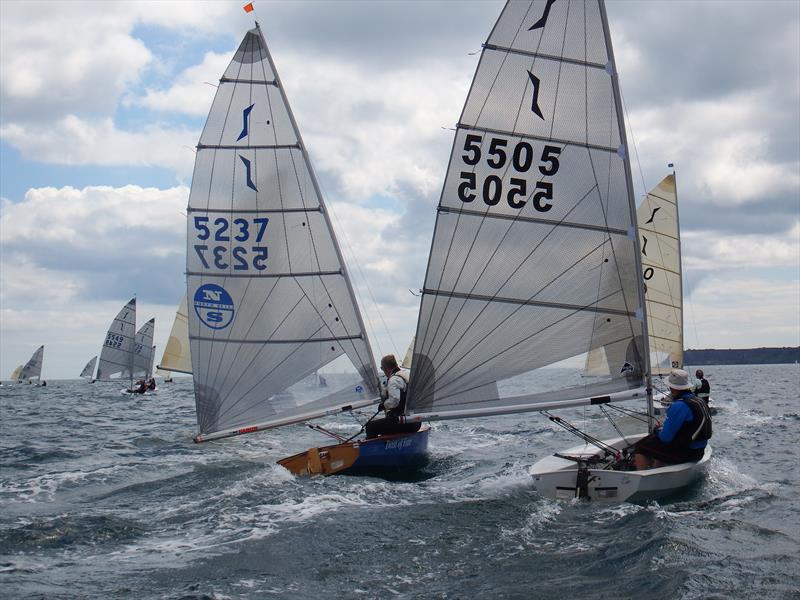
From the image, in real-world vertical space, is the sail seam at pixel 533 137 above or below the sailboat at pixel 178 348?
above

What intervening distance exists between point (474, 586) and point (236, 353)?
8.08 metres

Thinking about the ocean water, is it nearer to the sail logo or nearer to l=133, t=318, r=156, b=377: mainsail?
the sail logo

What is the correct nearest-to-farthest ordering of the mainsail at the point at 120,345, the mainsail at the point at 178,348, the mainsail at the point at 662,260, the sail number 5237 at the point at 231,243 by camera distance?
the sail number 5237 at the point at 231,243
the mainsail at the point at 662,260
the mainsail at the point at 178,348
the mainsail at the point at 120,345

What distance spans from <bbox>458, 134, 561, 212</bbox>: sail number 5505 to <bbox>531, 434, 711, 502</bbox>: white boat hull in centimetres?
353

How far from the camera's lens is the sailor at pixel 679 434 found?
10539mm

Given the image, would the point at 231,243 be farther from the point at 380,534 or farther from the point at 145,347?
the point at 145,347

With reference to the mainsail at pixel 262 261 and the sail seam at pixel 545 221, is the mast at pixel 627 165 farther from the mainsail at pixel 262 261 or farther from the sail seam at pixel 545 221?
the mainsail at pixel 262 261

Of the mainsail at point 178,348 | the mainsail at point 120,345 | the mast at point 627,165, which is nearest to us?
the mast at point 627,165

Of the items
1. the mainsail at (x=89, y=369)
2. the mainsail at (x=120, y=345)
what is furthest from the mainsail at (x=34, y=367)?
the mainsail at (x=120, y=345)

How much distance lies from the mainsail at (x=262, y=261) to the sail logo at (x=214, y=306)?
2 centimetres

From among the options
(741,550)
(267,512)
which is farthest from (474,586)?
(267,512)

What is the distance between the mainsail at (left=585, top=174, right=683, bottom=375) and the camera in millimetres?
25984

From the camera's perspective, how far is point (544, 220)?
37.2 feet

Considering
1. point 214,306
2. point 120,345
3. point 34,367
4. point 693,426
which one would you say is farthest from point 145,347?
point 693,426
